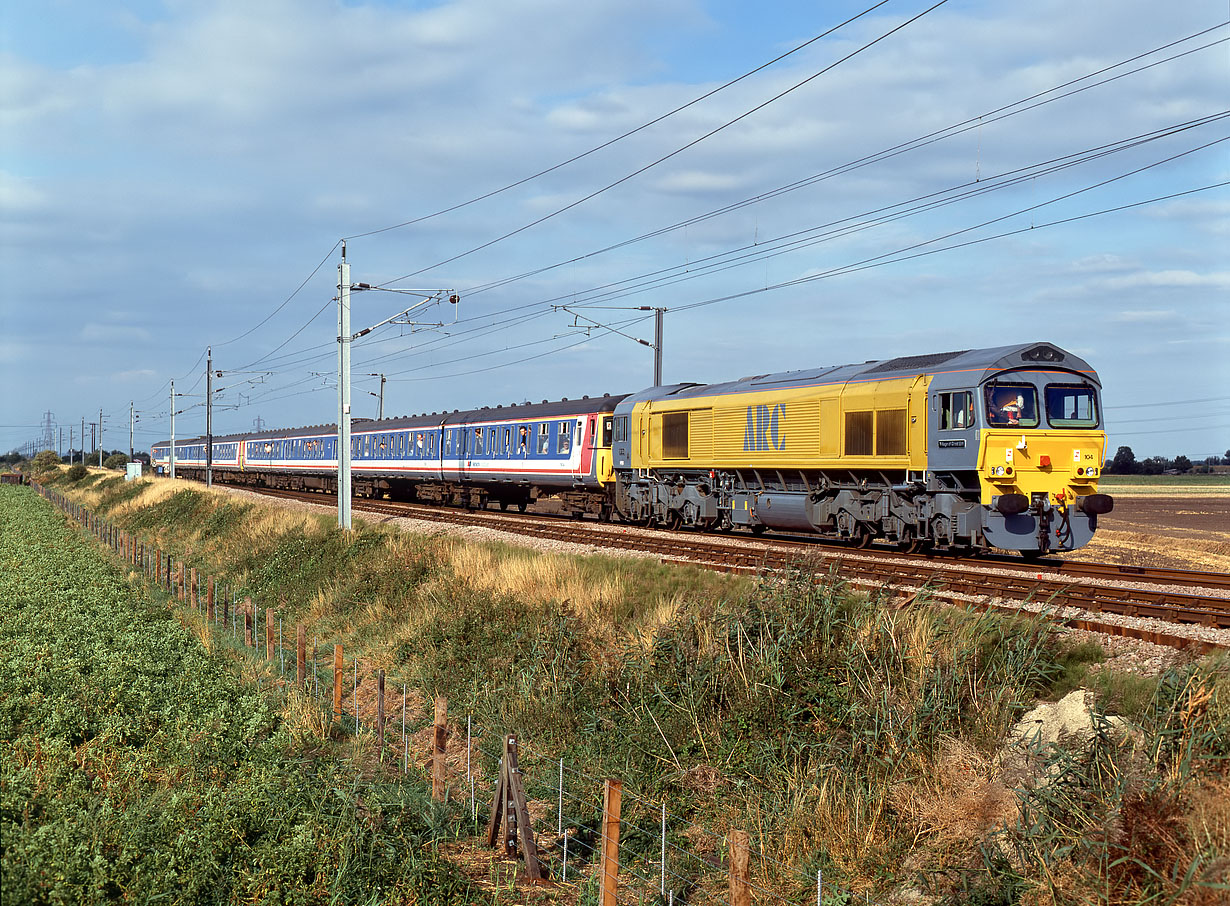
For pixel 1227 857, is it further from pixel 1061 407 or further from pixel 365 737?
pixel 1061 407

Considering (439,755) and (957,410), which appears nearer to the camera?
(439,755)

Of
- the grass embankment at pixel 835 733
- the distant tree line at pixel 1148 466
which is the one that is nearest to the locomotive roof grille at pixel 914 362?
the grass embankment at pixel 835 733

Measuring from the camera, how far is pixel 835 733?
9.61m

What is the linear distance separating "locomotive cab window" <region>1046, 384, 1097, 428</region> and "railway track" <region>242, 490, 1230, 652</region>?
2.72m

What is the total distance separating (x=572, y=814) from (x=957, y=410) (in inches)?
481

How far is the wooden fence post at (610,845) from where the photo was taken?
7.97 metres

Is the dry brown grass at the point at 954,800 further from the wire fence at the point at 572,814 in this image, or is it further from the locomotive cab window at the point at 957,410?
the locomotive cab window at the point at 957,410

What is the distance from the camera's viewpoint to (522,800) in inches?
364

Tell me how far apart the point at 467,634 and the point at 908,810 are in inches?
341

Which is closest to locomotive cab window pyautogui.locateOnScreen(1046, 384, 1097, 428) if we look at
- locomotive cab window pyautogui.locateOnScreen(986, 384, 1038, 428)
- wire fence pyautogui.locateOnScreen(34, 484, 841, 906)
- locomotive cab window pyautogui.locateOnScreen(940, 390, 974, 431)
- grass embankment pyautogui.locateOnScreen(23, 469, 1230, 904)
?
locomotive cab window pyautogui.locateOnScreen(986, 384, 1038, 428)

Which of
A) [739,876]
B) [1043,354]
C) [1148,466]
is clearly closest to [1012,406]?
[1043,354]

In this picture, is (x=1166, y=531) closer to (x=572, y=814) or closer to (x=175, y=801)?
(x=572, y=814)

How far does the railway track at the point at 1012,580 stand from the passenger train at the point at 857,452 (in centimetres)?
99

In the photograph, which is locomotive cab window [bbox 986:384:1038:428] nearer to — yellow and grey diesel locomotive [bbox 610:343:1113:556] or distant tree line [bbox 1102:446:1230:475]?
yellow and grey diesel locomotive [bbox 610:343:1113:556]
